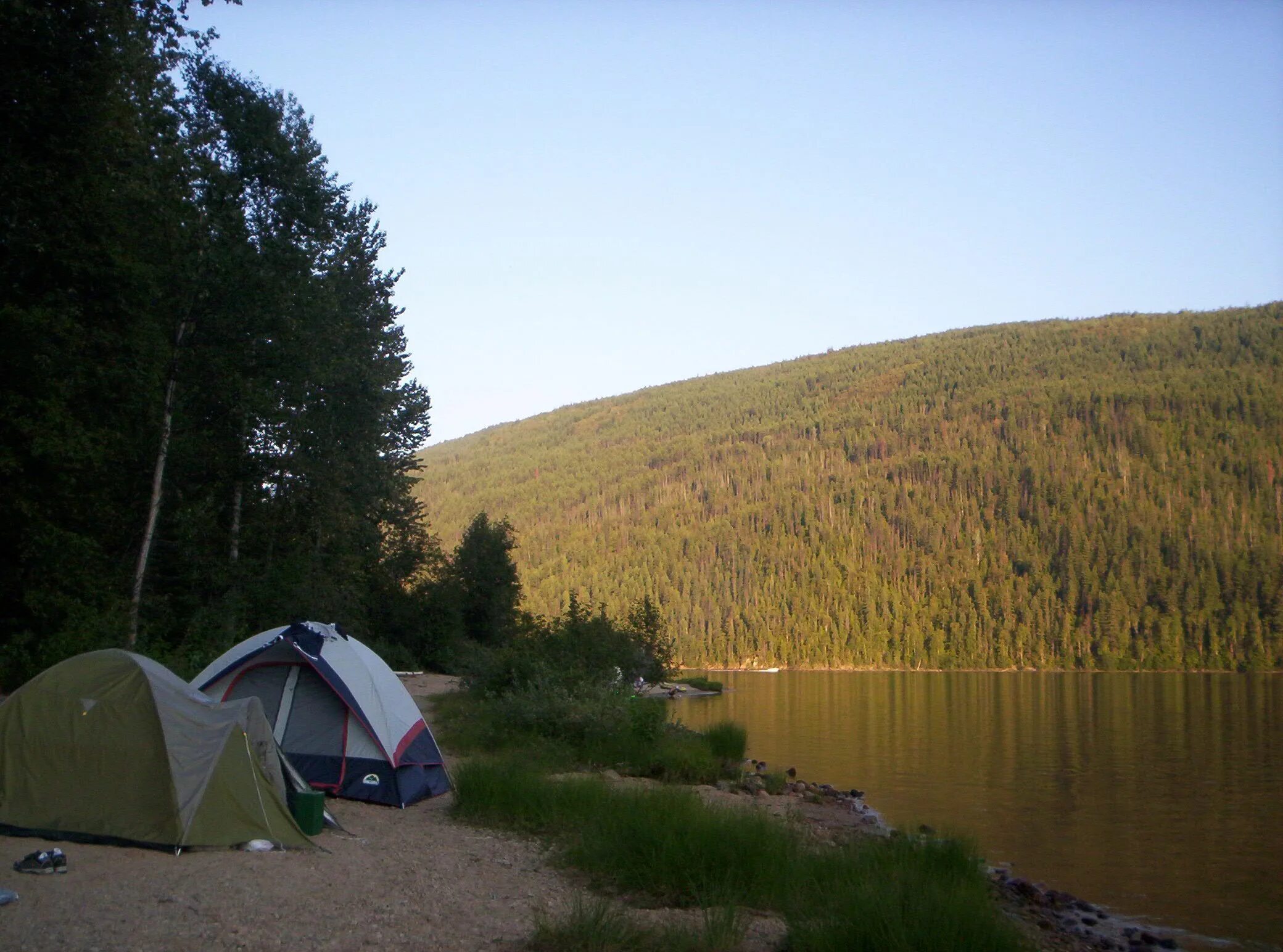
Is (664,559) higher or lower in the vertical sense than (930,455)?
lower

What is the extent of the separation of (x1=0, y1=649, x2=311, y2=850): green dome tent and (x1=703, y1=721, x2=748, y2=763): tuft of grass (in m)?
11.4

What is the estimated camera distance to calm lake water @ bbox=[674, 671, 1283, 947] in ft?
44.0

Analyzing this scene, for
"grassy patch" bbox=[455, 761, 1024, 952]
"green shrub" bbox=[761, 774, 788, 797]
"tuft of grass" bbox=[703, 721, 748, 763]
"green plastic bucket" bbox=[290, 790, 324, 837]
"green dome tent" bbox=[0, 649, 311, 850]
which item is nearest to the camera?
"grassy patch" bbox=[455, 761, 1024, 952]

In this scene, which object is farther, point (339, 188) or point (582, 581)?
point (582, 581)

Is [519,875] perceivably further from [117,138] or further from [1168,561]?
[1168,561]

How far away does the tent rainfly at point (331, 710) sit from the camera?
1146 cm

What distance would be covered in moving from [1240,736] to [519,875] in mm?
30847

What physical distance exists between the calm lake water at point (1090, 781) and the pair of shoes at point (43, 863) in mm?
7721

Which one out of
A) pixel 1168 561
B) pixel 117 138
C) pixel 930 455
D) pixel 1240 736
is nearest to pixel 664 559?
pixel 930 455

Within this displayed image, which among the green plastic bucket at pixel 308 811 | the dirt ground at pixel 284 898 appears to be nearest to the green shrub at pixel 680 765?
the dirt ground at pixel 284 898

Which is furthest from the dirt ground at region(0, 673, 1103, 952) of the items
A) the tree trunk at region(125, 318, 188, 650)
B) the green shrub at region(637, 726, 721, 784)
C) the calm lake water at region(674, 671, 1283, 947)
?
the tree trunk at region(125, 318, 188, 650)

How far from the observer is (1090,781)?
72.5 ft

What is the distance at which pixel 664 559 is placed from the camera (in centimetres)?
12531

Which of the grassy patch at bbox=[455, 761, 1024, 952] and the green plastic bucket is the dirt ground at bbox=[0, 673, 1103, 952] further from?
the grassy patch at bbox=[455, 761, 1024, 952]
